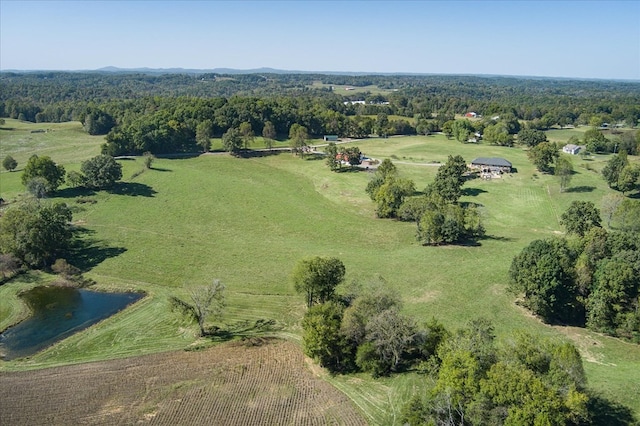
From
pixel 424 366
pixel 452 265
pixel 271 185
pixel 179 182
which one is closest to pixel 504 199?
pixel 452 265

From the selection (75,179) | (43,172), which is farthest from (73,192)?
(43,172)

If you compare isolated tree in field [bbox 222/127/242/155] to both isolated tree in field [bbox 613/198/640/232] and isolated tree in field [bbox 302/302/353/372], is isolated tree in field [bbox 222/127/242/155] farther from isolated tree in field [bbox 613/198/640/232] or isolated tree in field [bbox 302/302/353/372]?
isolated tree in field [bbox 613/198/640/232]

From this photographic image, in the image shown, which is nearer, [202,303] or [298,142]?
[202,303]

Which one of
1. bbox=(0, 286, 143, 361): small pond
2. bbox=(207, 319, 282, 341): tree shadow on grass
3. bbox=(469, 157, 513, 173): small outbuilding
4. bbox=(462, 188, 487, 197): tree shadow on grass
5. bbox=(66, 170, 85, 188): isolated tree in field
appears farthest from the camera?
bbox=(469, 157, 513, 173): small outbuilding

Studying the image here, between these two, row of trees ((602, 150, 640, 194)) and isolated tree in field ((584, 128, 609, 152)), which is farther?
isolated tree in field ((584, 128, 609, 152))

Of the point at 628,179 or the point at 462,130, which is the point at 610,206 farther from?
the point at 462,130

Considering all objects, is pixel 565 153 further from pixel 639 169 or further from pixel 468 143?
pixel 639 169

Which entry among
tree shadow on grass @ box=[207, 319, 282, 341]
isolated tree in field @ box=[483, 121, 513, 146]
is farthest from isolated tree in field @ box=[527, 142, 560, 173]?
tree shadow on grass @ box=[207, 319, 282, 341]
